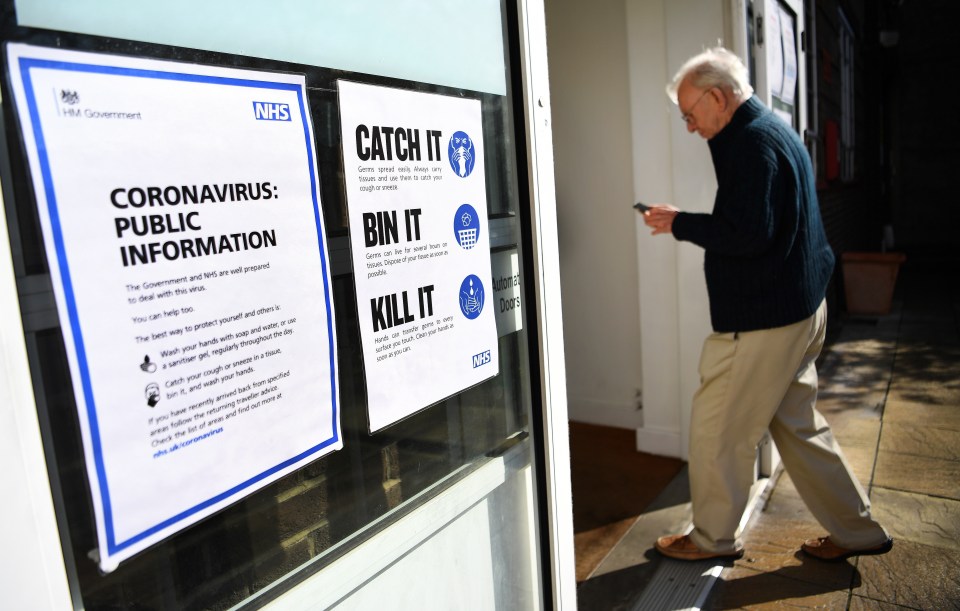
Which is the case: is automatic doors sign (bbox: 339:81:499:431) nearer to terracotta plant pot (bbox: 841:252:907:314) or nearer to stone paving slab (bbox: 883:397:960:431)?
stone paving slab (bbox: 883:397:960:431)

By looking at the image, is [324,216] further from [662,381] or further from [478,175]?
[662,381]

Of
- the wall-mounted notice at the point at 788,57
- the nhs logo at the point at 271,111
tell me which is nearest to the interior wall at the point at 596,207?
the wall-mounted notice at the point at 788,57

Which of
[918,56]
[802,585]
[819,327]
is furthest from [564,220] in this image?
[918,56]

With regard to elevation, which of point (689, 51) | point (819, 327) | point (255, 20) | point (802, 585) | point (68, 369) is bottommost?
point (802, 585)

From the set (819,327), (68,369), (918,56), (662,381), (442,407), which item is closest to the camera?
(68,369)

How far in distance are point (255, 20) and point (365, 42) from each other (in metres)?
0.26

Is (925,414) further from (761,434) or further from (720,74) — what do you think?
(720,74)

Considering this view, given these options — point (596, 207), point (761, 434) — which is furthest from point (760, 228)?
point (596, 207)

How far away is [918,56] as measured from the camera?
1241 cm

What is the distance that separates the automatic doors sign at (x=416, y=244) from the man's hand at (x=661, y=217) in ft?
4.42

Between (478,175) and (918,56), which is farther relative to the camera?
(918,56)

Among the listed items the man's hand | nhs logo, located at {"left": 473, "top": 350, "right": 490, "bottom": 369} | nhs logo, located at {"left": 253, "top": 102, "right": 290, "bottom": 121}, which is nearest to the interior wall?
the man's hand

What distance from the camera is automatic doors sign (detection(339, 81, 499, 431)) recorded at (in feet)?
4.44

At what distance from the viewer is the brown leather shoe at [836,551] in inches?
115
